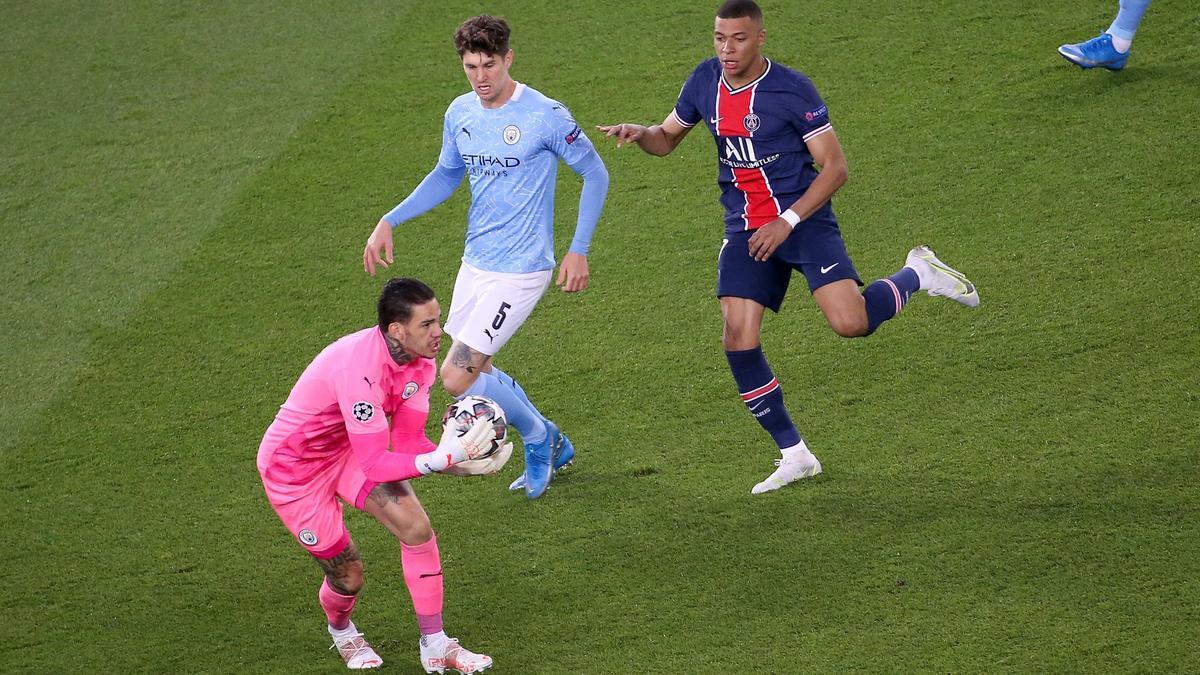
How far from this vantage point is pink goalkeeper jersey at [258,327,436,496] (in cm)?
412

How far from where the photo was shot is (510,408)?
5410 mm

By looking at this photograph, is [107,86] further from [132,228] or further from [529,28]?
[529,28]

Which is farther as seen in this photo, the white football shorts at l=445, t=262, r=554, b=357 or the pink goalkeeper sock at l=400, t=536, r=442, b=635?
the white football shorts at l=445, t=262, r=554, b=357

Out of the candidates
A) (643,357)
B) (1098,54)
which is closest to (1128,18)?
(1098,54)

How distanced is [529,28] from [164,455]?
4994 millimetres

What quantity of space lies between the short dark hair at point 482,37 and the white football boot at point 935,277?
2.03m

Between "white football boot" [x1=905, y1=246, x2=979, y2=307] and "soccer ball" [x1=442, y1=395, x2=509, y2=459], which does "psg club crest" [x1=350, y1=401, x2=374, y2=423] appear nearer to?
"soccer ball" [x1=442, y1=395, x2=509, y2=459]

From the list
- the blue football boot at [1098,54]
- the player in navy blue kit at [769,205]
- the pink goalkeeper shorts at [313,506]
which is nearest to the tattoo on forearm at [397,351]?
the pink goalkeeper shorts at [313,506]

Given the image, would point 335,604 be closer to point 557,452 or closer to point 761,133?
point 557,452

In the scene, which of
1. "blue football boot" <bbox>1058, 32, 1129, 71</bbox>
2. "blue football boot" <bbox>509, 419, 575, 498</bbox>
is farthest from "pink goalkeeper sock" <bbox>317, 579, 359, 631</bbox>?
"blue football boot" <bbox>1058, 32, 1129, 71</bbox>

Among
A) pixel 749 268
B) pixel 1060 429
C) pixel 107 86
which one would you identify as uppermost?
pixel 749 268

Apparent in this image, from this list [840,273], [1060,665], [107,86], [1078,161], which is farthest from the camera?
[107,86]

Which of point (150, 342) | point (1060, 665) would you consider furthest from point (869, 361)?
point (150, 342)

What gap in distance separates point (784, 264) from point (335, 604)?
89.2 inches
